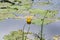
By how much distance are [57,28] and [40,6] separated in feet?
2.62

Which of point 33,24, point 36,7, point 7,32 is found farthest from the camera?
point 36,7

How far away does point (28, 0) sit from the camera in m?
3.51

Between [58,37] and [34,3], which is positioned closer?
[58,37]

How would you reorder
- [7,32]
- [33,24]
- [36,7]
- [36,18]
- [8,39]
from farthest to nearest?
[36,7] → [36,18] → [33,24] → [7,32] → [8,39]

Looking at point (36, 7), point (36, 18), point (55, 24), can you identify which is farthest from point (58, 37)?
point (36, 7)

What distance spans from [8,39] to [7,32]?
233 mm

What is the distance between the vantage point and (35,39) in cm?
211

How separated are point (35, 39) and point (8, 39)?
0.85ft

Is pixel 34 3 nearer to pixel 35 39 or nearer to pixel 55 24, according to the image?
pixel 55 24

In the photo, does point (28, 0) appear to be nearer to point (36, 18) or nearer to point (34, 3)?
point (34, 3)

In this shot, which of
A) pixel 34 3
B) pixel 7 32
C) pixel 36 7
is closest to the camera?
pixel 7 32

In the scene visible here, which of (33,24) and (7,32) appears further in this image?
(33,24)

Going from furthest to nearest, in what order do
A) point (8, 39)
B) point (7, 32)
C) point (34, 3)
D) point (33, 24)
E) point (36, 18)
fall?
point (34, 3) → point (36, 18) → point (33, 24) → point (7, 32) → point (8, 39)

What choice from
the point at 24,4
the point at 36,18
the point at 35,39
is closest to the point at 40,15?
the point at 36,18
